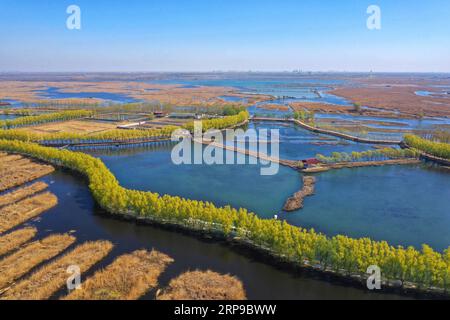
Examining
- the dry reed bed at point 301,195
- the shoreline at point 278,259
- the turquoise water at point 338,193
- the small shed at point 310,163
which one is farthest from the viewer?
the small shed at point 310,163

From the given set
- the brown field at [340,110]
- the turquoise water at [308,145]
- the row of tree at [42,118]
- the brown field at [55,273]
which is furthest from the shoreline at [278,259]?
the brown field at [340,110]

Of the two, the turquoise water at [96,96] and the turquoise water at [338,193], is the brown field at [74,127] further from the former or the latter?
the turquoise water at [96,96]

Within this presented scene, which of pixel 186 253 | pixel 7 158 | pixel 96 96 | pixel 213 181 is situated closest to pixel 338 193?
pixel 213 181

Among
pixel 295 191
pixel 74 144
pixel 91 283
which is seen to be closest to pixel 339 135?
pixel 295 191

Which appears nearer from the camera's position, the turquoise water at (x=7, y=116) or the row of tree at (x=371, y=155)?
the row of tree at (x=371, y=155)

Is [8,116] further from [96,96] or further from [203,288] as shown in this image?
[203,288]
